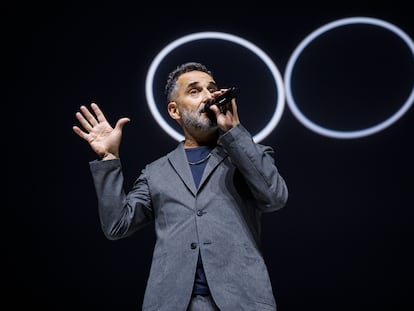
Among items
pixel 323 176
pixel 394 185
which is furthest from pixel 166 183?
pixel 394 185

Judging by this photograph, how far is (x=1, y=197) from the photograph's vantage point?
8.80 ft

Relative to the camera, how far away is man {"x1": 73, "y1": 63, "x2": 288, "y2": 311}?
1.44m

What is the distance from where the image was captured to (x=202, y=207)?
1.54 metres

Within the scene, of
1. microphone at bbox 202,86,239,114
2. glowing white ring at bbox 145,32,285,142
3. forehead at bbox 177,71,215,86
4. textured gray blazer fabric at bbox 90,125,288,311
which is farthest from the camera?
glowing white ring at bbox 145,32,285,142

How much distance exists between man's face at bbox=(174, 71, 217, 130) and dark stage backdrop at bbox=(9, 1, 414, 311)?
86 centimetres

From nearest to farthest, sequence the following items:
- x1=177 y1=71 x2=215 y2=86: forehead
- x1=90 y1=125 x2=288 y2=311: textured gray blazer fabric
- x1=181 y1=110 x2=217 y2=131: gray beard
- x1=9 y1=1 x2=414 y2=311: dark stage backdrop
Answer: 1. x1=90 y1=125 x2=288 y2=311: textured gray blazer fabric
2. x1=181 y1=110 x2=217 y2=131: gray beard
3. x1=177 y1=71 x2=215 y2=86: forehead
4. x1=9 y1=1 x2=414 y2=311: dark stage backdrop

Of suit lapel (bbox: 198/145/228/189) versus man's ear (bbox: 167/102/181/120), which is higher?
man's ear (bbox: 167/102/181/120)

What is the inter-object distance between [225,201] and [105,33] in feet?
5.24

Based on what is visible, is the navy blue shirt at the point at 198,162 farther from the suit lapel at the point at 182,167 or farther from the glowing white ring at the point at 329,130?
the glowing white ring at the point at 329,130

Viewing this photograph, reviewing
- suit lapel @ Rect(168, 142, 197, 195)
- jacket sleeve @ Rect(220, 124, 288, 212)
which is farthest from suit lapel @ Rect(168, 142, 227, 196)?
jacket sleeve @ Rect(220, 124, 288, 212)

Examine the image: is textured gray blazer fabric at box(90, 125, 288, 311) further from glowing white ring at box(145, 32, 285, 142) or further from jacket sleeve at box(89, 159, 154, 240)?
glowing white ring at box(145, 32, 285, 142)

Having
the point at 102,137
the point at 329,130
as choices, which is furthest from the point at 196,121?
the point at 329,130

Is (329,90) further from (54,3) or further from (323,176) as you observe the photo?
(54,3)

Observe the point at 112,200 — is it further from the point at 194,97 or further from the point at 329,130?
the point at 329,130
